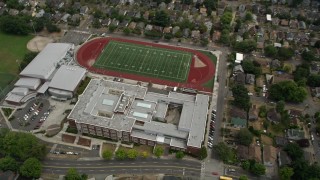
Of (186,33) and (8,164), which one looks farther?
(186,33)

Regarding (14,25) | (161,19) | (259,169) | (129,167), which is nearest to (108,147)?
(129,167)

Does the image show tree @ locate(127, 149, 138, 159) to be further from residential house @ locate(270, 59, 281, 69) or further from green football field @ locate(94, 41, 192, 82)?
residential house @ locate(270, 59, 281, 69)

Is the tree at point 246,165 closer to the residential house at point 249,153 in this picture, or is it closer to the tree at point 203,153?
the residential house at point 249,153

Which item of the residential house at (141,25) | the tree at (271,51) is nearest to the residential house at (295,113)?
the tree at (271,51)

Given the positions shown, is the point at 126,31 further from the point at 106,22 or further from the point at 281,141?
the point at 281,141

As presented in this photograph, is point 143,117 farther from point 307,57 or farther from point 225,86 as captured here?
point 307,57

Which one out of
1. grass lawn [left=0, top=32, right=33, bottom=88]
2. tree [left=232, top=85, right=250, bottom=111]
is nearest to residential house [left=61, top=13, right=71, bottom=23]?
grass lawn [left=0, top=32, right=33, bottom=88]
